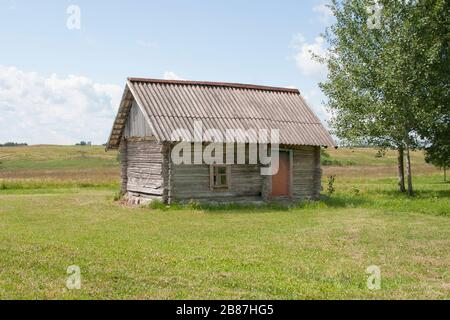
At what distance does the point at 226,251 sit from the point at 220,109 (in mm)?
14014

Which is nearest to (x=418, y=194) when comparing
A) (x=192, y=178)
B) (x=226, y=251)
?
(x=192, y=178)

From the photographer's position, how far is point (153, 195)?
2567 cm

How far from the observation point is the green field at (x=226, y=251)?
9598mm

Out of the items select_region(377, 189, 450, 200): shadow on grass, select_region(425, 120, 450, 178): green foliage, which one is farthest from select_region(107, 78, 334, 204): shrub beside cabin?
select_region(425, 120, 450, 178): green foliage

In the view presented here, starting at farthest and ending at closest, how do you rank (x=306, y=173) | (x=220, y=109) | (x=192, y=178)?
(x=306, y=173) < (x=220, y=109) < (x=192, y=178)

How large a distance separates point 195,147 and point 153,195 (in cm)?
317

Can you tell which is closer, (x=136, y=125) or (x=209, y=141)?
(x=209, y=141)

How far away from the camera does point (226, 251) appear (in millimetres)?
13336

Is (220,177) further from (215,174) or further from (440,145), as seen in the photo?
(440,145)

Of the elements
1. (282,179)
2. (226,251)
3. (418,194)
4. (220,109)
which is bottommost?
(226,251)

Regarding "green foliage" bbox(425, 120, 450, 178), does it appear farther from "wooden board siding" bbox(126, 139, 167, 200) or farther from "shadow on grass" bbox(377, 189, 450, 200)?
"wooden board siding" bbox(126, 139, 167, 200)

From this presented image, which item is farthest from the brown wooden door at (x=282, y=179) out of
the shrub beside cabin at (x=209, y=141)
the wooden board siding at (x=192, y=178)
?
the wooden board siding at (x=192, y=178)

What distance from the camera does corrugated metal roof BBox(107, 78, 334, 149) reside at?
24.9m
